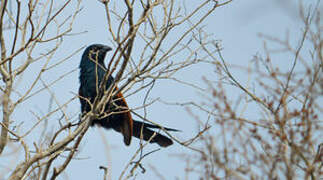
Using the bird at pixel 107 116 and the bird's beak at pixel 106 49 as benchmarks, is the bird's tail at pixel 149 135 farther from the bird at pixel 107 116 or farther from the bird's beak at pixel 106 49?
the bird's beak at pixel 106 49

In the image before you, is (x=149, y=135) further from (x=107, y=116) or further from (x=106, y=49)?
(x=106, y=49)

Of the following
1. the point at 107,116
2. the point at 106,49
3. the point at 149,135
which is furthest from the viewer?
the point at 149,135

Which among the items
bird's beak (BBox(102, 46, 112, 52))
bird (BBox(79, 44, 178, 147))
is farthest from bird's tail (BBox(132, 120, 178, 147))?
bird's beak (BBox(102, 46, 112, 52))

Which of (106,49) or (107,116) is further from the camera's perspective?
(106,49)

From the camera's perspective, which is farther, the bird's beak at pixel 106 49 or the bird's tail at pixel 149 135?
the bird's beak at pixel 106 49

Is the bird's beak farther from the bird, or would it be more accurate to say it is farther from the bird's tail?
the bird's tail

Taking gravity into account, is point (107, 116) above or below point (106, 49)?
below

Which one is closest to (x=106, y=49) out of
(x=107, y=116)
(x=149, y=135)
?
(x=107, y=116)

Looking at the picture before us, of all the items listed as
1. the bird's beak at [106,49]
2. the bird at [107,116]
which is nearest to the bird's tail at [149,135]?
the bird at [107,116]

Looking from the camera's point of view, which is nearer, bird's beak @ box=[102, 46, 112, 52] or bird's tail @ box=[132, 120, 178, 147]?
bird's tail @ box=[132, 120, 178, 147]

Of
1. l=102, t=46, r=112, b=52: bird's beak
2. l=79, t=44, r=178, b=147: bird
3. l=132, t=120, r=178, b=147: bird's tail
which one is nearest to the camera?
l=79, t=44, r=178, b=147: bird

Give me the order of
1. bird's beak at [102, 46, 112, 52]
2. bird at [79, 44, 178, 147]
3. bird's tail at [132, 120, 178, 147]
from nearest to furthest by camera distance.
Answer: bird at [79, 44, 178, 147]
bird's tail at [132, 120, 178, 147]
bird's beak at [102, 46, 112, 52]

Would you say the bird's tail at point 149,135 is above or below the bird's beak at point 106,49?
below

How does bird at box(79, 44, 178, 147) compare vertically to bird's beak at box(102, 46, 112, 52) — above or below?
below
